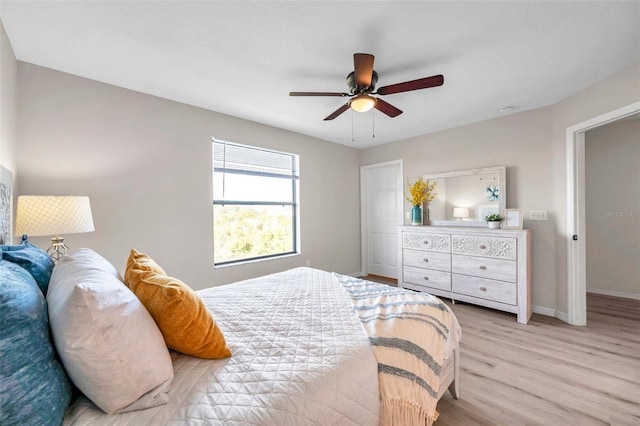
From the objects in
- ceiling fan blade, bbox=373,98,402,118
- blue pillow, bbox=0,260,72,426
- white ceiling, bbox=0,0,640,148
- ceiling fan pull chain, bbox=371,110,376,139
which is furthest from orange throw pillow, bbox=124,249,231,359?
ceiling fan pull chain, bbox=371,110,376,139

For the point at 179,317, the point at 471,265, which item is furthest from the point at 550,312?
the point at 179,317

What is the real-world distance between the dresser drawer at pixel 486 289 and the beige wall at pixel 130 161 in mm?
2423

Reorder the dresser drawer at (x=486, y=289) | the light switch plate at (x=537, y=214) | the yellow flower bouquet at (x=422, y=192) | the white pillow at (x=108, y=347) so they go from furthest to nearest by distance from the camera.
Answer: the yellow flower bouquet at (x=422, y=192) < the light switch plate at (x=537, y=214) < the dresser drawer at (x=486, y=289) < the white pillow at (x=108, y=347)

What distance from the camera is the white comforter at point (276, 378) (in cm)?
81

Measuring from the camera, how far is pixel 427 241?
3568 mm

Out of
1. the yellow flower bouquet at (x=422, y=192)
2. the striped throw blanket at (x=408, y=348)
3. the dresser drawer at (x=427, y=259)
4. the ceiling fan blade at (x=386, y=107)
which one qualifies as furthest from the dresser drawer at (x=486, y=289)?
the ceiling fan blade at (x=386, y=107)

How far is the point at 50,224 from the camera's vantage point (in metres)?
A: 1.70

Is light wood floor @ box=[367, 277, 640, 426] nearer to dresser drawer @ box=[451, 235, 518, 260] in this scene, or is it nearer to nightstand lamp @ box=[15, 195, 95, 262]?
dresser drawer @ box=[451, 235, 518, 260]

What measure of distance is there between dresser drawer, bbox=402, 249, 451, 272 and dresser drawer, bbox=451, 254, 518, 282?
86 millimetres

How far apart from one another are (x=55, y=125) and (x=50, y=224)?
3.37 ft

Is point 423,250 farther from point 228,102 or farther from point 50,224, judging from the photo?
point 50,224

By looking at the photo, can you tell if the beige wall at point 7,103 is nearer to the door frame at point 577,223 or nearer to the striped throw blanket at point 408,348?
the striped throw blanket at point 408,348

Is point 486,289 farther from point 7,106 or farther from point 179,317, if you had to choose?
point 7,106

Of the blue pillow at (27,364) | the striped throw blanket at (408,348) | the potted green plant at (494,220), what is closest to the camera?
the blue pillow at (27,364)
